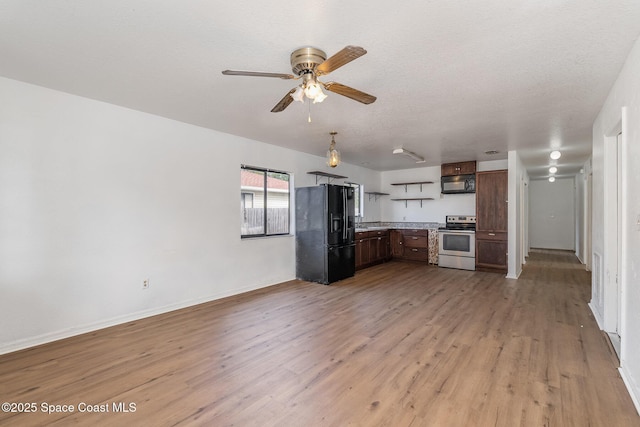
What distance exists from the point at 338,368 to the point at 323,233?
299 cm

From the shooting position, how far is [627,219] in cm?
235

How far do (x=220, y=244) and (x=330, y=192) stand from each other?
2116 millimetres

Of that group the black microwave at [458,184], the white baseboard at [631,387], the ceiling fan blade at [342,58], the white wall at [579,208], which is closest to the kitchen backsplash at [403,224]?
the black microwave at [458,184]

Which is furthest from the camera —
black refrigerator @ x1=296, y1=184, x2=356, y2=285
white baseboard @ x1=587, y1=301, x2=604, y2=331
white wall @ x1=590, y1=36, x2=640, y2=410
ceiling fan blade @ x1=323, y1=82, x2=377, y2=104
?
black refrigerator @ x1=296, y1=184, x2=356, y2=285

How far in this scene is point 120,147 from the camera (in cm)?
343

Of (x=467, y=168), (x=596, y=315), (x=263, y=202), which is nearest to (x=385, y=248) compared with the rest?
(x=467, y=168)

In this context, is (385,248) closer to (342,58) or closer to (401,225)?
(401,225)

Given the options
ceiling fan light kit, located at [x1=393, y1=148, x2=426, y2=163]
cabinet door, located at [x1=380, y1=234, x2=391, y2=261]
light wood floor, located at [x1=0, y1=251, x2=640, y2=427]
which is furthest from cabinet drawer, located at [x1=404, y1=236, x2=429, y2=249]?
light wood floor, located at [x1=0, y1=251, x2=640, y2=427]

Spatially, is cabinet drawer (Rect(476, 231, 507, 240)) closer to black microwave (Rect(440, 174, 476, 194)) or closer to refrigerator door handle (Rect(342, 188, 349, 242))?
black microwave (Rect(440, 174, 476, 194))

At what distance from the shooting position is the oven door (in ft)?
21.2

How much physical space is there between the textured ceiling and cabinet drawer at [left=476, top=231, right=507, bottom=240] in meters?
2.68

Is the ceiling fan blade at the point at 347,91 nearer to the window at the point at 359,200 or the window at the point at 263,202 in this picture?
the window at the point at 263,202

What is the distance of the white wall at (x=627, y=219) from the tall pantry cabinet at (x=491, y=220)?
297 cm

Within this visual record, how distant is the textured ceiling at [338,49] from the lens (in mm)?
1765
